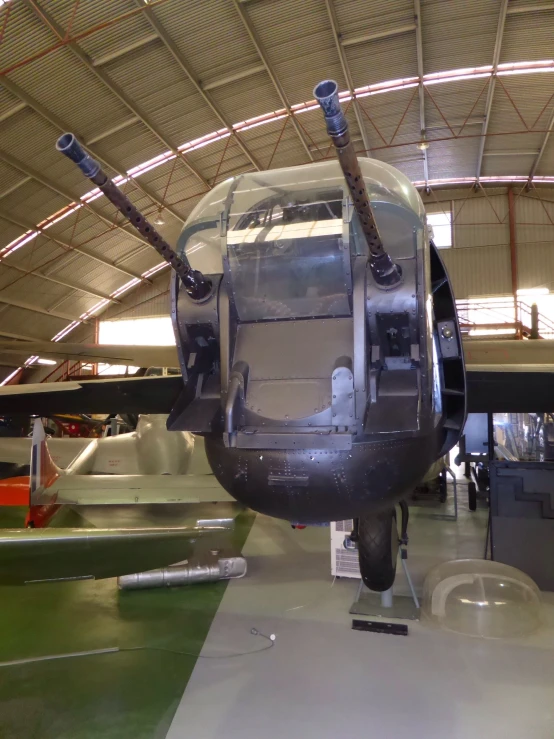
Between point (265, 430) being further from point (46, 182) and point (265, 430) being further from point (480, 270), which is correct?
point (480, 270)

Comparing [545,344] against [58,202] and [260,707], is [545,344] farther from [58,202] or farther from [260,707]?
[58,202]

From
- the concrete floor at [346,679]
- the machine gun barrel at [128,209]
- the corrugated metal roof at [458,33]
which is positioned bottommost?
the concrete floor at [346,679]

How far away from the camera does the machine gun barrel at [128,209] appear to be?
1.99m

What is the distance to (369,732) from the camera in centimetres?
406

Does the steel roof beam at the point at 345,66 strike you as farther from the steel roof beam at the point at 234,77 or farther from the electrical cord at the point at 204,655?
the electrical cord at the point at 204,655

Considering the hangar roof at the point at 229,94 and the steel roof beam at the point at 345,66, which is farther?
the steel roof beam at the point at 345,66

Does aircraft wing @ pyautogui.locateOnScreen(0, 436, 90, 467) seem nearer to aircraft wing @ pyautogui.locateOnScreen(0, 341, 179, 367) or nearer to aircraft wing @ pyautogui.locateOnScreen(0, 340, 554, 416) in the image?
aircraft wing @ pyautogui.locateOnScreen(0, 341, 179, 367)

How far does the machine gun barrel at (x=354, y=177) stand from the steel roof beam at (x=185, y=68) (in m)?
12.0

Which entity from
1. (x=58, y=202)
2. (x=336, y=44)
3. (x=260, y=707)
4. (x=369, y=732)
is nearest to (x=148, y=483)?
(x=260, y=707)

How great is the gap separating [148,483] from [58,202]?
571 inches

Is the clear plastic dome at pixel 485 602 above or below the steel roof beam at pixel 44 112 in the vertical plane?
below

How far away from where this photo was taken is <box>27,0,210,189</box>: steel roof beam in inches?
442

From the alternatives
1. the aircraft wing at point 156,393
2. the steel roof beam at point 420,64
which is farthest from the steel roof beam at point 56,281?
the aircraft wing at point 156,393

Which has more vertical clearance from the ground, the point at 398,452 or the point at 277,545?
the point at 398,452
